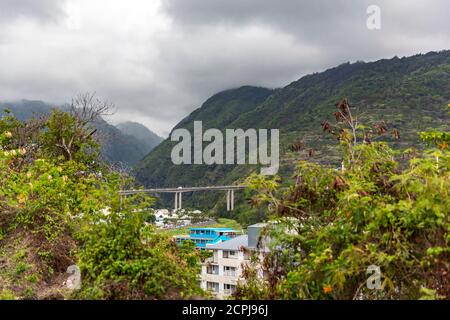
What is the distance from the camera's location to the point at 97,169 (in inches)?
485

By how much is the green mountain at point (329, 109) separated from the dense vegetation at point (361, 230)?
96.9 ft

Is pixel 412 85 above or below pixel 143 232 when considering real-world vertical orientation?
above

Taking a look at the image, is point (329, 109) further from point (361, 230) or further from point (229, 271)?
point (361, 230)

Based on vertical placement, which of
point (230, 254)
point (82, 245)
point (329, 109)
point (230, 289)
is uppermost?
point (329, 109)

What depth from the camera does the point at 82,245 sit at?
14.8 feet

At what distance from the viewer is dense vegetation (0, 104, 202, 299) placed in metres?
3.39

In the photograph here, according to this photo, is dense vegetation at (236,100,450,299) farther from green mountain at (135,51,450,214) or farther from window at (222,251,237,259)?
green mountain at (135,51,450,214)

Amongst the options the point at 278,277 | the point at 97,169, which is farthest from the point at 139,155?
the point at 278,277

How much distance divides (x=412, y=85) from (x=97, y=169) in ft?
204

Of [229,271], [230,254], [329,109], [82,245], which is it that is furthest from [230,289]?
[329,109]

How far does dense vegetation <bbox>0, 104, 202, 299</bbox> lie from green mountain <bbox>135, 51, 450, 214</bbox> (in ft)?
95.5

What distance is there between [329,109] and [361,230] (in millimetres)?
66742
